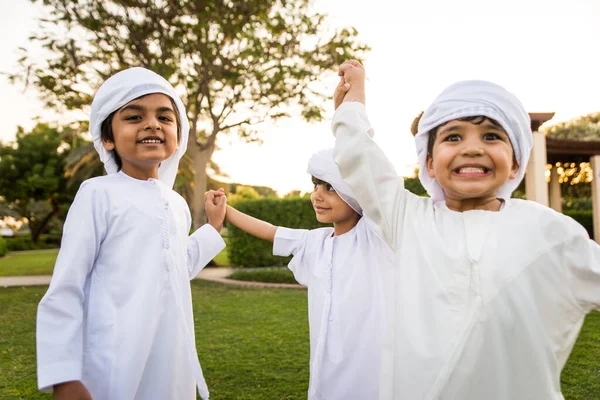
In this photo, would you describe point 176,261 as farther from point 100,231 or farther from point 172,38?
point 172,38

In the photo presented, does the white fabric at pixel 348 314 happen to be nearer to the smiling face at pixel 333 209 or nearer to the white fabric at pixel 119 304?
the smiling face at pixel 333 209

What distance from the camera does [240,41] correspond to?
45.4 ft

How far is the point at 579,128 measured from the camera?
3797cm

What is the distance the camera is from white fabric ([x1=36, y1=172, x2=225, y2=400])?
70.3 inches

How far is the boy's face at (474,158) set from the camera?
66.4 inches

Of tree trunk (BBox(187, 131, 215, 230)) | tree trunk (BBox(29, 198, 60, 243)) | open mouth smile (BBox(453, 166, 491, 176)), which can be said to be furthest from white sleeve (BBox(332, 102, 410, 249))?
tree trunk (BBox(29, 198, 60, 243))

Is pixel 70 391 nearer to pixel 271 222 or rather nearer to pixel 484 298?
pixel 484 298

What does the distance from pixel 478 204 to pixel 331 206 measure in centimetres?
101

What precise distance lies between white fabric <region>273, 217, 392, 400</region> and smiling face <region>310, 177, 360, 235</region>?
69mm

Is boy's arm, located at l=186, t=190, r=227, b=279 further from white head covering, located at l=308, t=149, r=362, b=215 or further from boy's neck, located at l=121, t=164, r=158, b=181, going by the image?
white head covering, located at l=308, t=149, r=362, b=215

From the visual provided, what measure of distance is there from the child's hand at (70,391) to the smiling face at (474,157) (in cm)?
141

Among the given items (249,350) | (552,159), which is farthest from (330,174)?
(552,159)

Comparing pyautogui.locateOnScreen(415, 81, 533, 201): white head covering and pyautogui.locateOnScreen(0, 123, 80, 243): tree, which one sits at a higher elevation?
pyautogui.locateOnScreen(0, 123, 80, 243): tree

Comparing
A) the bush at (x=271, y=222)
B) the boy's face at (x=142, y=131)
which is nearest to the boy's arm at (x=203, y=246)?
the boy's face at (x=142, y=131)
